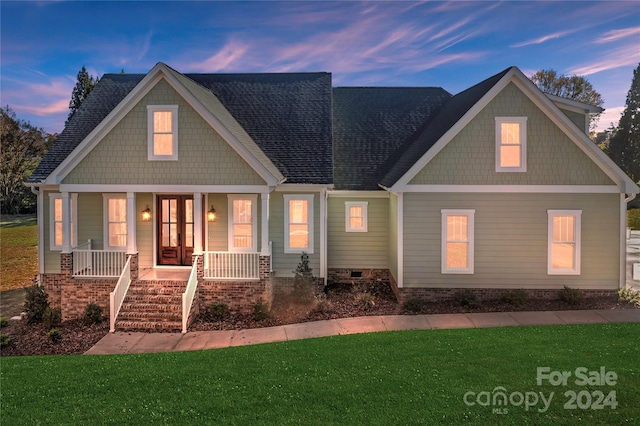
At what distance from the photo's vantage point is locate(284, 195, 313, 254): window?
14.6 meters

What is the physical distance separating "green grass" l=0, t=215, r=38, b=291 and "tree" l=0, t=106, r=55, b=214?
76.5 inches

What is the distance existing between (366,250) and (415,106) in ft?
25.3

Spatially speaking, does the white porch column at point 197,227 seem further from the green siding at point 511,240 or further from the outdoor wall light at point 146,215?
the green siding at point 511,240

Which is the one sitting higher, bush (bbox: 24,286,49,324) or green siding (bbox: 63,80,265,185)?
green siding (bbox: 63,80,265,185)

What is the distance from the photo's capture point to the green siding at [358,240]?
15758 mm

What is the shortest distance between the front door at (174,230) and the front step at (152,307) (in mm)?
1869

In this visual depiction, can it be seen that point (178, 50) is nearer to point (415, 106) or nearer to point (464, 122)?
point (415, 106)

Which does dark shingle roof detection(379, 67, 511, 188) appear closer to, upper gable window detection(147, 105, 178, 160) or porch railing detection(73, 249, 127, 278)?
upper gable window detection(147, 105, 178, 160)

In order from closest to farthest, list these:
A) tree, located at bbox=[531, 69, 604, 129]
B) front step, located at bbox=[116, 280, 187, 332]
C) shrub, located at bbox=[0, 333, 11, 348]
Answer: shrub, located at bbox=[0, 333, 11, 348], front step, located at bbox=[116, 280, 187, 332], tree, located at bbox=[531, 69, 604, 129]

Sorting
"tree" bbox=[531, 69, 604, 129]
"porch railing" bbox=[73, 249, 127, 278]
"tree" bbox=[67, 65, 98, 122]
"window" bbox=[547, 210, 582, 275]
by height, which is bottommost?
"porch railing" bbox=[73, 249, 127, 278]

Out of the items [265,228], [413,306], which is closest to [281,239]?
[265,228]

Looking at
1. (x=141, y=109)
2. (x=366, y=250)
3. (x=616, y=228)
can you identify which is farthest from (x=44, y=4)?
(x=616, y=228)

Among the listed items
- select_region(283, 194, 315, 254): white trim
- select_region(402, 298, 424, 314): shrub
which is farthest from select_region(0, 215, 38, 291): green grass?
select_region(402, 298, 424, 314): shrub

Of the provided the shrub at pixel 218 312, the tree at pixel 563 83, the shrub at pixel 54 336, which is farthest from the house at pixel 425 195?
the tree at pixel 563 83
